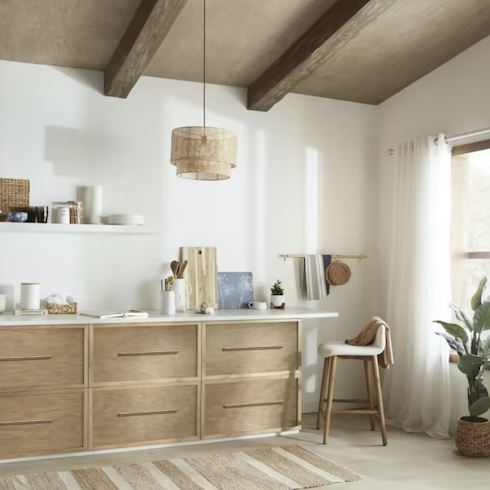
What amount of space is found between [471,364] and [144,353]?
2090 mm

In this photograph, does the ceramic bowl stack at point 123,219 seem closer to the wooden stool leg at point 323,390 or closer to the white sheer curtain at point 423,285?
the wooden stool leg at point 323,390

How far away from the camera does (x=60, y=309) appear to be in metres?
4.50

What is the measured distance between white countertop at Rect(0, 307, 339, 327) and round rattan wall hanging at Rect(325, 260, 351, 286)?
1.99ft

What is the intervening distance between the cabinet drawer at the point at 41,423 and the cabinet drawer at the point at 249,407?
850 millimetres

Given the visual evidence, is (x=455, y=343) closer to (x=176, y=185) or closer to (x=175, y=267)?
(x=175, y=267)

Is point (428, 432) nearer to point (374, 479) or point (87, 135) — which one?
point (374, 479)

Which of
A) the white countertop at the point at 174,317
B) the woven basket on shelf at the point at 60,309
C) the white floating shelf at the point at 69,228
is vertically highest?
the white floating shelf at the point at 69,228

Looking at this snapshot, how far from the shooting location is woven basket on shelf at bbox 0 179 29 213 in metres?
4.51

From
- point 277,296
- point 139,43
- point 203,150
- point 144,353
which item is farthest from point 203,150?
point 277,296

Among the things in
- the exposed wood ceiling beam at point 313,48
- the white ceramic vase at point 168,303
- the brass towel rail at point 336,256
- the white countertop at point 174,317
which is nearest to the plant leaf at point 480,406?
the white countertop at point 174,317

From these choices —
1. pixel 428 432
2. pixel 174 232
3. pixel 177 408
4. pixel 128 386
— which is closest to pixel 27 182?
pixel 174 232

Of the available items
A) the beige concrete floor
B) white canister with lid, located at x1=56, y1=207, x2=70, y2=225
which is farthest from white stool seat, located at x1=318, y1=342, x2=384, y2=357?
white canister with lid, located at x1=56, y1=207, x2=70, y2=225

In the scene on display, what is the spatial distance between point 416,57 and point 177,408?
9.96ft

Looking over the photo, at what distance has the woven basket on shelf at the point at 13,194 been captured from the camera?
14.8 feet
